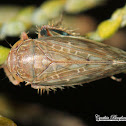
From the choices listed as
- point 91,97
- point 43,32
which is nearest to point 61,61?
point 43,32

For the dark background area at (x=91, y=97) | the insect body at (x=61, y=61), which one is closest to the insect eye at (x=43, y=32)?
the insect body at (x=61, y=61)

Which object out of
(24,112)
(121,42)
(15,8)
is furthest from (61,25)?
(121,42)

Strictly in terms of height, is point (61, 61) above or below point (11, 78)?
above

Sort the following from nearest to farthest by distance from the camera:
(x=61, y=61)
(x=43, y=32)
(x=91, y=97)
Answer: (x=61, y=61) < (x=43, y=32) < (x=91, y=97)

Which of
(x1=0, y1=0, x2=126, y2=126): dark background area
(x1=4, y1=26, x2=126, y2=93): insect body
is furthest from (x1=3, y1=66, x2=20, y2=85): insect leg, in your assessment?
(x1=0, y1=0, x2=126, y2=126): dark background area

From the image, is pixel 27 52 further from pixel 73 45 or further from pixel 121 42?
pixel 121 42

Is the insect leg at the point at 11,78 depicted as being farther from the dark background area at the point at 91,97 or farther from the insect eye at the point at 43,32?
the dark background area at the point at 91,97

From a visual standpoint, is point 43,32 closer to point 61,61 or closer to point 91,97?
point 61,61

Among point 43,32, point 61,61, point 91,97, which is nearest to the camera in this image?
point 61,61
